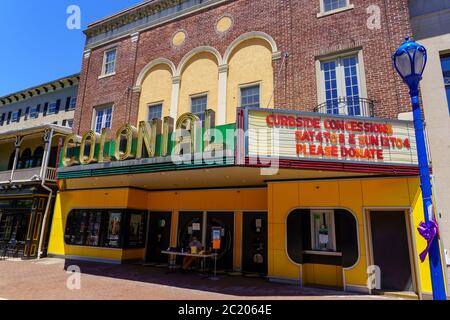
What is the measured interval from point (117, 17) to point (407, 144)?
55.6ft

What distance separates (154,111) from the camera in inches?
614

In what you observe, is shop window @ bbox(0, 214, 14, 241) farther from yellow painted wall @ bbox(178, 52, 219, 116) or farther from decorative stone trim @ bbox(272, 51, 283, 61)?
decorative stone trim @ bbox(272, 51, 283, 61)

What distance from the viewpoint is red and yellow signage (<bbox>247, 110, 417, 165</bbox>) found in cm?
901

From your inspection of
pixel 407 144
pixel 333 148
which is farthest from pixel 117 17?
pixel 407 144

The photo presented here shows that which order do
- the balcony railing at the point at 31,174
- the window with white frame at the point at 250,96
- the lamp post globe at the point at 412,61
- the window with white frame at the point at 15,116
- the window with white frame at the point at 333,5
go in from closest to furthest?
the lamp post globe at the point at 412,61
the window with white frame at the point at 333,5
the window with white frame at the point at 250,96
the balcony railing at the point at 31,174
the window with white frame at the point at 15,116

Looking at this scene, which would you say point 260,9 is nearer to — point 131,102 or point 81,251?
point 131,102

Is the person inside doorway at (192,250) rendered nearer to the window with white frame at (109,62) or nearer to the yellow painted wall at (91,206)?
the yellow painted wall at (91,206)

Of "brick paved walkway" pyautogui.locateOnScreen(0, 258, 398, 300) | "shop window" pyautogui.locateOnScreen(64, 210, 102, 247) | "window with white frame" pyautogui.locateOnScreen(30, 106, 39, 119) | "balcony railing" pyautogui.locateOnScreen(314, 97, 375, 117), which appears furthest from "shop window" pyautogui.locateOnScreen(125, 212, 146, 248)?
"window with white frame" pyautogui.locateOnScreen(30, 106, 39, 119)

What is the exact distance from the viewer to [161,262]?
15.2 metres

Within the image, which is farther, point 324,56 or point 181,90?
point 181,90

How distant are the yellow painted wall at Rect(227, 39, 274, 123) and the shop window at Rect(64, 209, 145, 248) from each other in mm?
7215

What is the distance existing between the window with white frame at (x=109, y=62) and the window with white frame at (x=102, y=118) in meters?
2.26

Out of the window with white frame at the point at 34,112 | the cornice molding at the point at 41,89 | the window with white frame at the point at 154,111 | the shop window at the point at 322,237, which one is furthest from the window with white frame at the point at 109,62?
the window with white frame at the point at 34,112

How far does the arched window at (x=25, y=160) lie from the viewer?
21281 mm
